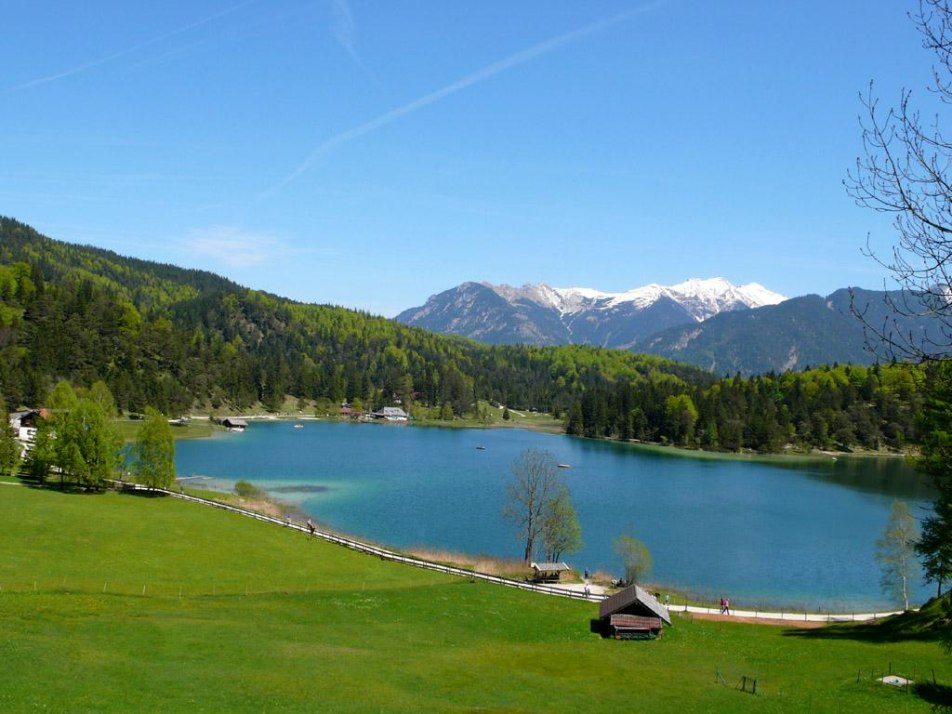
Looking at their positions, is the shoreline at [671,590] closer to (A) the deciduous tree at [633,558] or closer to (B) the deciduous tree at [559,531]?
(A) the deciduous tree at [633,558]

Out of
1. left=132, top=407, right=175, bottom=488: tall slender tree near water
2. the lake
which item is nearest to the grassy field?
left=132, top=407, right=175, bottom=488: tall slender tree near water

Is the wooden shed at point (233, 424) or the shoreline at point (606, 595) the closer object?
the shoreline at point (606, 595)

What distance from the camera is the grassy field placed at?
27594 millimetres

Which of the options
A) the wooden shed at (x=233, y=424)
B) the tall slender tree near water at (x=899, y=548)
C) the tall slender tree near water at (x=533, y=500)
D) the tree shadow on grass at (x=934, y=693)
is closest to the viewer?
the tree shadow on grass at (x=934, y=693)

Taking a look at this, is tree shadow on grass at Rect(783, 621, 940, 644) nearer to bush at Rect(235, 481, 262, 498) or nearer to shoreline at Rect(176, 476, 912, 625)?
shoreline at Rect(176, 476, 912, 625)

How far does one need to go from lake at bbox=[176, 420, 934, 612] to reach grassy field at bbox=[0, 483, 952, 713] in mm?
17929

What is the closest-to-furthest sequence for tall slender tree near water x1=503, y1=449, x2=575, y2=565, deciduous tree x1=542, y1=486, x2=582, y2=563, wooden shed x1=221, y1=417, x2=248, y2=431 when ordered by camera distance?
deciduous tree x1=542, y1=486, x2=582, y2=563 → tall slender tree near water x1=503, y1=449, x2=575, y2=565 → wooden shed x1=221, y1=417, x2=248, y2=431

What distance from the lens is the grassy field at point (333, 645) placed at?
2759cm

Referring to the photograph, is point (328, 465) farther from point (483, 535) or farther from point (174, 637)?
point (174, 637)

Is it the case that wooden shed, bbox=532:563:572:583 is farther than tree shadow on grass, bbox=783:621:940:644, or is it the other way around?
wooden shed, bbox=532:563:572:583

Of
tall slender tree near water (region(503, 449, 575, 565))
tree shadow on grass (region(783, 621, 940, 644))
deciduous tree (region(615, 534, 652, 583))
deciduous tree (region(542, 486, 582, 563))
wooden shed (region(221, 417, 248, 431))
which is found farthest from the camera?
wooden shed (region(221, 417, 248, 431))

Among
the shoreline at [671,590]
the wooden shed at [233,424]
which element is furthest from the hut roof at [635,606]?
the wooden shed at [233,424]

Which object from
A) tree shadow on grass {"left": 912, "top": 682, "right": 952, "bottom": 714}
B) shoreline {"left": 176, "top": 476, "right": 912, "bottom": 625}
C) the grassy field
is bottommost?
shoreline {"left": 176, "top": 476, "right": 912, "bottom": 625}

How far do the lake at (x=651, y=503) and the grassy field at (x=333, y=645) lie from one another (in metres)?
17.9
